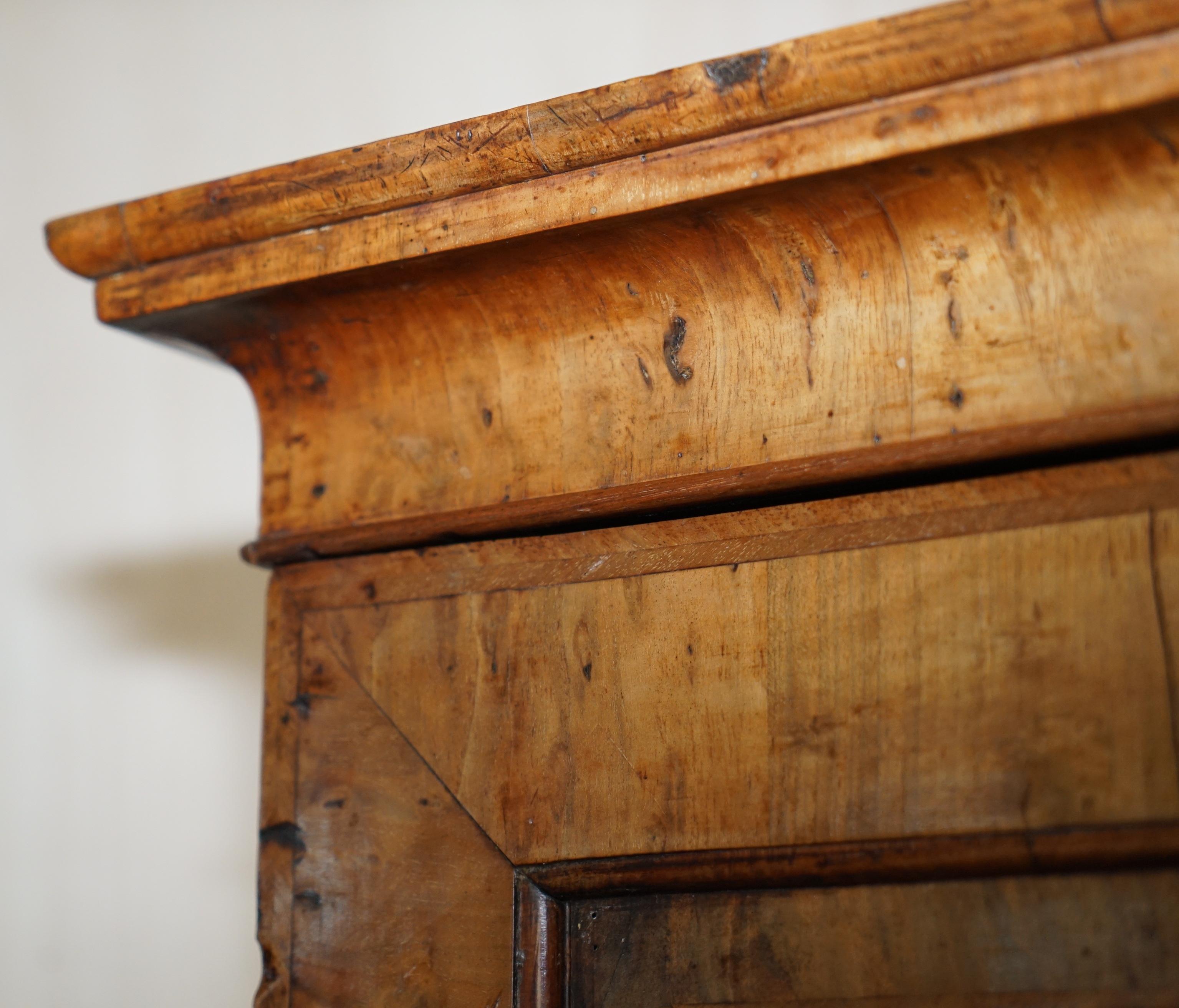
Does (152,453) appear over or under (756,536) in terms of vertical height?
over

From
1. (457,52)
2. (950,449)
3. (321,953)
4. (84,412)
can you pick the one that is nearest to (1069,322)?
(950,449)

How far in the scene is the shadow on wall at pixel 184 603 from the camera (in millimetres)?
1099

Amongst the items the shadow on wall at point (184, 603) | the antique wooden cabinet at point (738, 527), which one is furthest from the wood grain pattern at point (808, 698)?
the shadow on wall at point (184, 603)

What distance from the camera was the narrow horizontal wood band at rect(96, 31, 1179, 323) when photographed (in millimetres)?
405

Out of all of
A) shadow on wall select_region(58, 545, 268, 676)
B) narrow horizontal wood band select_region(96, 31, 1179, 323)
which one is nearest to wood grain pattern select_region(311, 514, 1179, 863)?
narrow horizontal wood band select_region(96, 31, 1179, 323)

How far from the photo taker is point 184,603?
112 centimetres

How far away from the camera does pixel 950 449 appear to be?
459mm

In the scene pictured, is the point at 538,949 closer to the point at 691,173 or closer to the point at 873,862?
the point at 873,862

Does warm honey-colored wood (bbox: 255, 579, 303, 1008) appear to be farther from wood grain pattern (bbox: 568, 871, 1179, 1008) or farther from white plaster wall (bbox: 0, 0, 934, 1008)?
white plaster wall (bbox: 0, 0, 934, 1008)

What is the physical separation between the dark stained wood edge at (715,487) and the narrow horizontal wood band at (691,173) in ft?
0.40

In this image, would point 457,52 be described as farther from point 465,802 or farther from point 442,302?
point 465,802

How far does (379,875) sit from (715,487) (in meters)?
0.27

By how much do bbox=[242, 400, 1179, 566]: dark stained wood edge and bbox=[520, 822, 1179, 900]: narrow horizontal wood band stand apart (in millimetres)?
156

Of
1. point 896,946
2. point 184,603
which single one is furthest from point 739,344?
point 184,603
